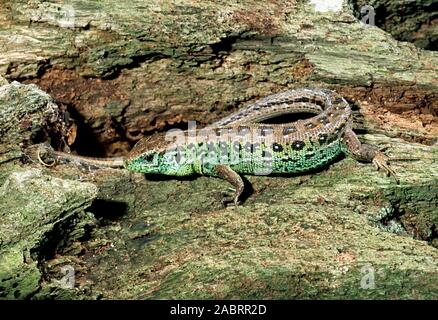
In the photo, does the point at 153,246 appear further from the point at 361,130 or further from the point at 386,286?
the point at 361,130

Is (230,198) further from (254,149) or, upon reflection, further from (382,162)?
(382,162)

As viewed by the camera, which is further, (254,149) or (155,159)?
(254,149)

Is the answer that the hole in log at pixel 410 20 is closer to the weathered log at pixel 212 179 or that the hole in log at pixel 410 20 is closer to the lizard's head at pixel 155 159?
the weathered log at pixel 212 179

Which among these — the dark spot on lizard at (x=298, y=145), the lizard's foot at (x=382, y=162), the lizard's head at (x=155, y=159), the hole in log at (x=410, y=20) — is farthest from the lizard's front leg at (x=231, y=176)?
the hole in log at (x=410, y=20)

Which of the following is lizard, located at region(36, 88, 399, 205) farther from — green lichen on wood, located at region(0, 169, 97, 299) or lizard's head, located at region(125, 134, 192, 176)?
green lichen on wood, located at region(0, 169, 97, 299)

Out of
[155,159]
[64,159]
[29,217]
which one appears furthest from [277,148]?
Answer: [29,217]

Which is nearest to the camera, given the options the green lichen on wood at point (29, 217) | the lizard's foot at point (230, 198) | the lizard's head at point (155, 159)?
the green lichen on wood at point (29, 217)

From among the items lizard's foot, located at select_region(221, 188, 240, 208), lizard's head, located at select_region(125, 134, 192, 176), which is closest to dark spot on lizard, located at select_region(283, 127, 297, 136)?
lizard's foot, located at select_region(221, 188, 240, 208)
